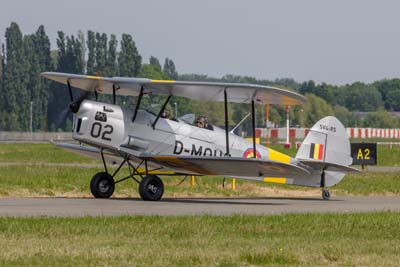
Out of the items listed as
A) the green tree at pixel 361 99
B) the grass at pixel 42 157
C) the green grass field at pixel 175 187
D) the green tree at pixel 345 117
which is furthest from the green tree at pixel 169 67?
the green grass field at pixel 175 187

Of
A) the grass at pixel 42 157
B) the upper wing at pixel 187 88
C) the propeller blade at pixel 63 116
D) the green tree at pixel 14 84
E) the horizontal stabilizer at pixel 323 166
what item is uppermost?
the green tree at pixel 14 84

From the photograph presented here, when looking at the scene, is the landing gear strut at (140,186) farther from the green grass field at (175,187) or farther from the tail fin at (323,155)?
the tail fin at (323,155)

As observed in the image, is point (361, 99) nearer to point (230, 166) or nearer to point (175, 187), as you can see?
point (175, 187)

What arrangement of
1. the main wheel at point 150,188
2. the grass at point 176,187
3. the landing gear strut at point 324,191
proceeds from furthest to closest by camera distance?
1. the grass at point 176,187
2. the landing gear strut at point 324,191
3. the main wheel at point 150,188

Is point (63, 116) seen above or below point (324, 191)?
above

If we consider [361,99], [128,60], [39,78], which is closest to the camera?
A: [39,78]

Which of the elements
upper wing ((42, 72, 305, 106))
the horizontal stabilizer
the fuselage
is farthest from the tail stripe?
upper wing ((42, 72, 305, 106))

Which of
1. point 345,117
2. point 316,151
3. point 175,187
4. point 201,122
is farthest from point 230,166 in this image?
point 345,117

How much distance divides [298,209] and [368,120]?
130423 millimetres

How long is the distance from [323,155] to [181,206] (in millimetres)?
5402

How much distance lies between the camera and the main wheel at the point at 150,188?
21.7 m

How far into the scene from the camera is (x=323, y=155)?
2444cm

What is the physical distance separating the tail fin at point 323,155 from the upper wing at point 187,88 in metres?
1.85

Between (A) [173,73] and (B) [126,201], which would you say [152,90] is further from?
(A) [173,73]
